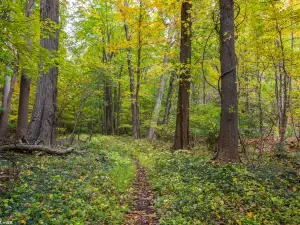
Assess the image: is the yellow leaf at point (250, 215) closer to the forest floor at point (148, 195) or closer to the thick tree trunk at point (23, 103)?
the forest floor at point (148, 195)

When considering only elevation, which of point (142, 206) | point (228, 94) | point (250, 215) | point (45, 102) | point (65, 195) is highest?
point (228, 94)

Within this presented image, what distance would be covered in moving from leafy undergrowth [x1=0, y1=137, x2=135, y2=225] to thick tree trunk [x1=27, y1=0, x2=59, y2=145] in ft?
4.76

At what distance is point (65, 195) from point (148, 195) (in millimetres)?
2264

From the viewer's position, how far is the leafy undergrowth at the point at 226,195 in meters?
3.99

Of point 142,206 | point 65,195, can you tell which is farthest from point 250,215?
point 65,195

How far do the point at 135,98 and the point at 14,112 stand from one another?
9.13 meters

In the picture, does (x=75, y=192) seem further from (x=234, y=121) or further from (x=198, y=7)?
(x=198, y=7)

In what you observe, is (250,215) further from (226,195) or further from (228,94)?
(228,94)

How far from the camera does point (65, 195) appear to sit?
4168mm

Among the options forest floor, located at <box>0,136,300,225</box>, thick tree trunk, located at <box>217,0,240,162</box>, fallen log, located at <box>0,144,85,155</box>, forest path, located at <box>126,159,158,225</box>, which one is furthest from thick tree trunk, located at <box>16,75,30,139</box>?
thick tree trunk, located at <box>217,0,240,162</box>

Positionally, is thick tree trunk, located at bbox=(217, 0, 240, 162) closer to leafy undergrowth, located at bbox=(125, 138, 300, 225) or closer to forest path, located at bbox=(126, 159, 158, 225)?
leafy undergrowth, located at bbox=(125, 138, 300, 225)

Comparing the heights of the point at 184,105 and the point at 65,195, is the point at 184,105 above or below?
above

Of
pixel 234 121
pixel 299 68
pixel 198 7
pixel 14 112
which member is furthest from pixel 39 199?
pixel 14 112

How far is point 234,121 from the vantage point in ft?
22.8
